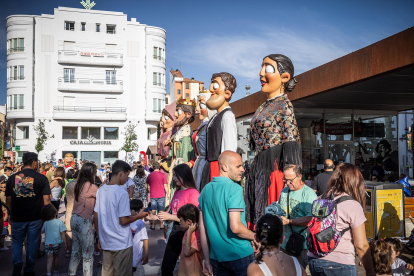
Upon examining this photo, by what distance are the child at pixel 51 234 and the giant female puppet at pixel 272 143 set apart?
338 cm

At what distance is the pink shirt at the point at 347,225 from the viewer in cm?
267

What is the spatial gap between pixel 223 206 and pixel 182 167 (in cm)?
120

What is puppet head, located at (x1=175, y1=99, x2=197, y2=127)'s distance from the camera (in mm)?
6242

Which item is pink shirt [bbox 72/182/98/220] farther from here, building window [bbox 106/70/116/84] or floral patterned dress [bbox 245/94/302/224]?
building window [bbox 106/70/116/84]

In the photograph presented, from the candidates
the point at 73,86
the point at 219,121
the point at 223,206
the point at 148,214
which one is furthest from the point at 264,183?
the point at 73,86

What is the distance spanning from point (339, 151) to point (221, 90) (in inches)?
426

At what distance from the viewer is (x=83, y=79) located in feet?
126

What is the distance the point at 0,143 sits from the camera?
40750mm

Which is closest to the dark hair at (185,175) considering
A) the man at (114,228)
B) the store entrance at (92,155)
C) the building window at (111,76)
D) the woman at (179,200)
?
the woman at (179,200)

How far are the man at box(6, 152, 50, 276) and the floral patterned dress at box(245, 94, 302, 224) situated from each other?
363cm

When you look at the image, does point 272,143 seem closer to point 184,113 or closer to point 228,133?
point 228,133

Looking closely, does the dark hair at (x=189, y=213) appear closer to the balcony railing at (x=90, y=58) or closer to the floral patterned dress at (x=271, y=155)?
the floral patterned dress at (x=271, y=155)

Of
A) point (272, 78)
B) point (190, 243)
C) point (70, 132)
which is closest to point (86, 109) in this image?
point (70, 132)

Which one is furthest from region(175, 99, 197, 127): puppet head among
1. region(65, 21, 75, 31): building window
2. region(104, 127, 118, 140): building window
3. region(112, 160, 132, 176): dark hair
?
region(65, 21, 75, 31): building window
